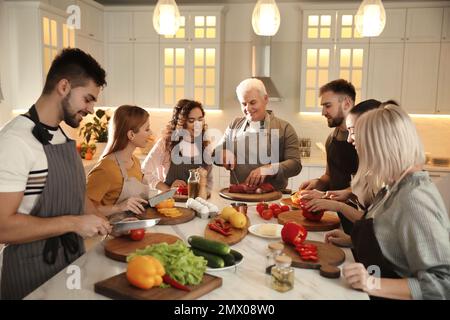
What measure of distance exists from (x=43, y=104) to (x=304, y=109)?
428cm

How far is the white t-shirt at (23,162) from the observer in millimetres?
1701

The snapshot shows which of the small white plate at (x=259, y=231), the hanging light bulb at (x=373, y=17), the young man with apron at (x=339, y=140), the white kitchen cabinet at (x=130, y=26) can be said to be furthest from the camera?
the white kitchen cabinet at (x=130, y=26)

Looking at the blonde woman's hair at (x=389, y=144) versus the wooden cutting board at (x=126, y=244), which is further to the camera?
the wooden cutting board at (x=126, y=244)

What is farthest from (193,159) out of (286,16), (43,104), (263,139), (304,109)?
(286,16)

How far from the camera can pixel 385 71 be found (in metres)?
5.53

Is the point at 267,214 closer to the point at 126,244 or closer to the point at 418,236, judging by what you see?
the point at 126,244

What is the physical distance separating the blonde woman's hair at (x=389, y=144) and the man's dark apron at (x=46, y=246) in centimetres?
130

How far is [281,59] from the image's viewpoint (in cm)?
594

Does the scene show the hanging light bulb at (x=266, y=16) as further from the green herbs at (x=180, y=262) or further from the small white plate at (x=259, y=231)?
the green herbs at (x=180, y=262)

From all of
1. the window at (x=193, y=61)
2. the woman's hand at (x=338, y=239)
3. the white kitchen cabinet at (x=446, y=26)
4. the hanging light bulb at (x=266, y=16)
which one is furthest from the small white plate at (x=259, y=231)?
the white kitchen cabinet at (x=446, y=26)

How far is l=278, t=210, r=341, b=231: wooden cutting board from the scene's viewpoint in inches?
91.5

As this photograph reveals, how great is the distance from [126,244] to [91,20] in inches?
175

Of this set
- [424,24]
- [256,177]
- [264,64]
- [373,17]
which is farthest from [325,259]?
[424,24]

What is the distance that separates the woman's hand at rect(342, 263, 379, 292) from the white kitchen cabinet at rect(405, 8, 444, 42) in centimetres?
467
